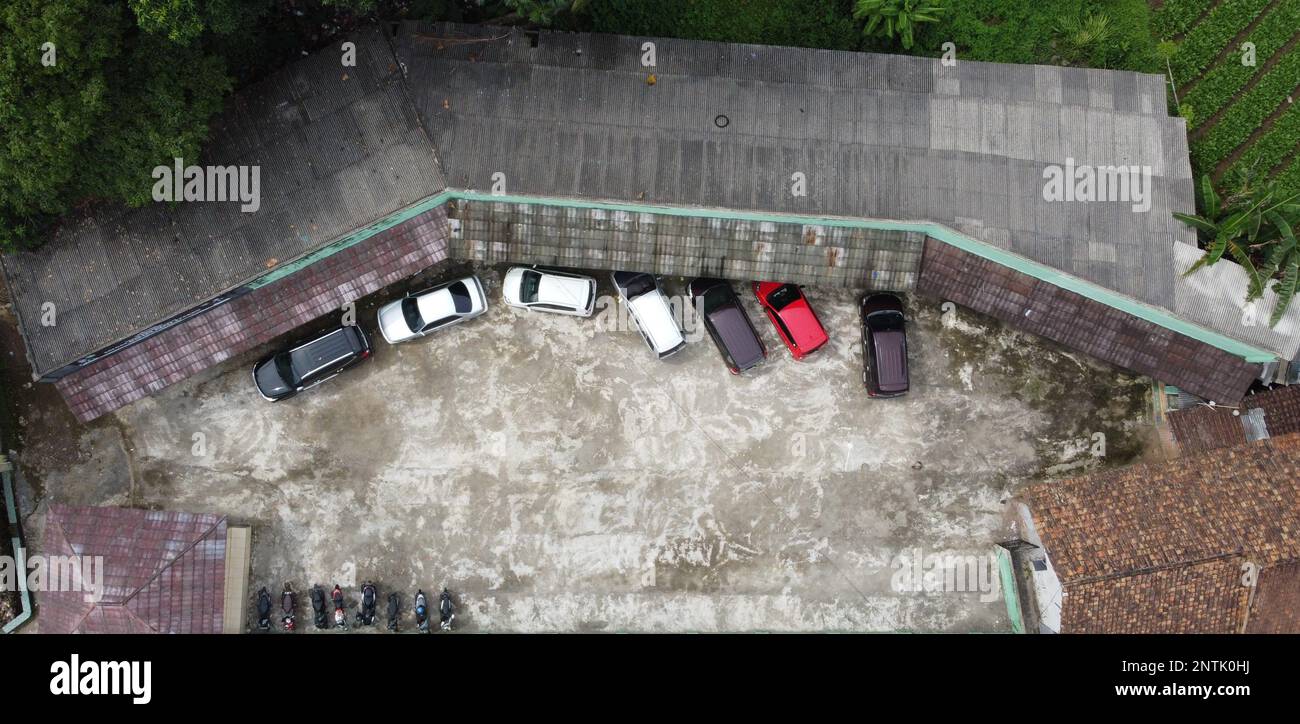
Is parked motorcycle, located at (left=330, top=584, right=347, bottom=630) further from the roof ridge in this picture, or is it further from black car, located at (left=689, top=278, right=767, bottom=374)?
black car, located at (left=689, top=278, right=767, bottom=374)

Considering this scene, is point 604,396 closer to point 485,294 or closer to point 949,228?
point 485,294

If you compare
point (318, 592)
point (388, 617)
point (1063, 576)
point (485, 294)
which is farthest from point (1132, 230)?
point (318, 592)

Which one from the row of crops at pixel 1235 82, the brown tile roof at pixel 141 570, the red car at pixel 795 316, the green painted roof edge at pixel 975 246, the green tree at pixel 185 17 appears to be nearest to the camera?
the green tree at pixel 185 17

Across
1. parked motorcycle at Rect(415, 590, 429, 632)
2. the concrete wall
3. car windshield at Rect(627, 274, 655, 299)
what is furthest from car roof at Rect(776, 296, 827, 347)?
parked motorcycle at Rect(415, 590, 429, 632)

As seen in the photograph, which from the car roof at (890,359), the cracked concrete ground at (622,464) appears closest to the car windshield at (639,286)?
the cracked concrete ground at (622,464)

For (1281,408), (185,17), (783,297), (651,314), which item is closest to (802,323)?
(783,297)

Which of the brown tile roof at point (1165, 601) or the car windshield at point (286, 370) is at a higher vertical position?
the car windshield at point (286, 370)

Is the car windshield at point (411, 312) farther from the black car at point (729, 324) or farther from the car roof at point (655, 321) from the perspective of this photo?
the black car at point (729, 324)
